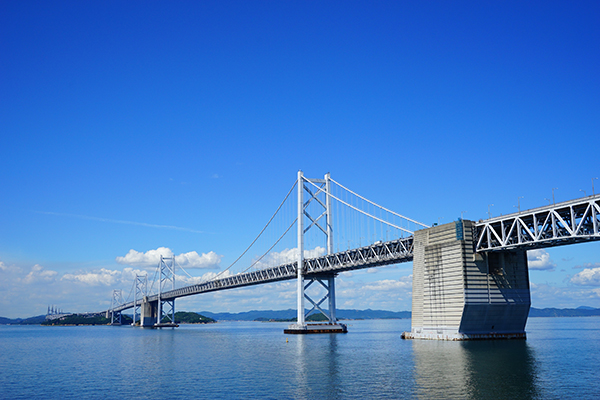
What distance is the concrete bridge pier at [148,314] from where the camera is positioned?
174 m

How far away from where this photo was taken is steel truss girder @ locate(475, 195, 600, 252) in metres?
42.2

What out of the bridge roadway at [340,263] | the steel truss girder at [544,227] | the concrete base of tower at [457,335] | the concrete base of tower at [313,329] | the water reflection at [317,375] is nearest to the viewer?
the water reflection at [317,375]

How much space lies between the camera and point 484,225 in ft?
170

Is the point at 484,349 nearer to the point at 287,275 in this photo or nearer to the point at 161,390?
the point at 161,390

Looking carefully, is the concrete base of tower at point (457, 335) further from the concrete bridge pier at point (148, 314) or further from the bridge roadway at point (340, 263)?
the concrete bridge pier at point (148, 314)

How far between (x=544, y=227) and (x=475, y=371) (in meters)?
20.5

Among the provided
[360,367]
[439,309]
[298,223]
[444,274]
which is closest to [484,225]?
[444,274]

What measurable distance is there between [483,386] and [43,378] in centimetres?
2930

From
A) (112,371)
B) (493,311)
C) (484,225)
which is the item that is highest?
(484,225)

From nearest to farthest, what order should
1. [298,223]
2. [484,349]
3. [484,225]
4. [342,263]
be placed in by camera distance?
[484,349]
[484,225]
[342,263]
[298,223]

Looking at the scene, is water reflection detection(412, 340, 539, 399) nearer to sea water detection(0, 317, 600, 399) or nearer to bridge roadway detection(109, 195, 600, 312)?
sea water detection(0, 317, 600, 399)

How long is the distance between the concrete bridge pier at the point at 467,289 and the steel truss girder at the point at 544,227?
1687mm

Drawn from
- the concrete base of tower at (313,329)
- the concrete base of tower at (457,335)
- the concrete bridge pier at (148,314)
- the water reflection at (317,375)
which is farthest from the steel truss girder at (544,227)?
the concrete bridge pier at (148,314)

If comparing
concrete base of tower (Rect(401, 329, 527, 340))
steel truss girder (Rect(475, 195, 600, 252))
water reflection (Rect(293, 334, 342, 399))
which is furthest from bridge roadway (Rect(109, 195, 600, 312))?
water reflection (Rect(293, 334, 342, 399))
